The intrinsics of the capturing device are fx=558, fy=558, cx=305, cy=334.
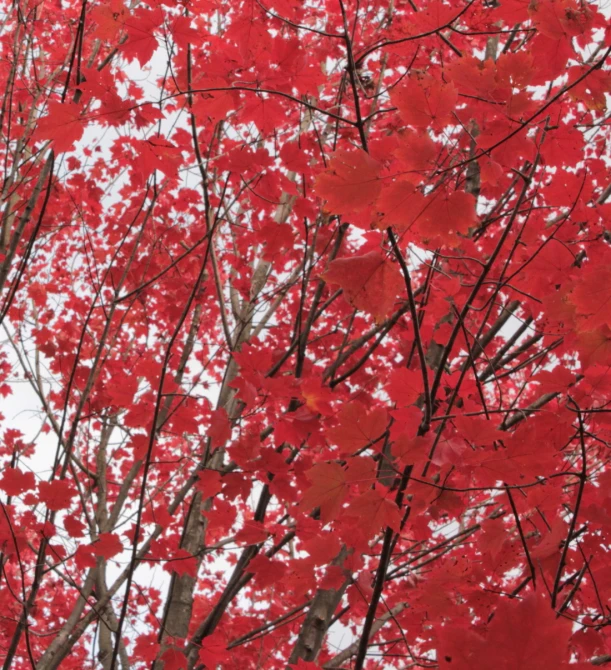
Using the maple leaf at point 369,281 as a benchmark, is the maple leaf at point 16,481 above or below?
above

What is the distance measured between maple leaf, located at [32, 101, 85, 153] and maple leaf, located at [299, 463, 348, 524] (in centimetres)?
105

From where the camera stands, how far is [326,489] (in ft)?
4.22

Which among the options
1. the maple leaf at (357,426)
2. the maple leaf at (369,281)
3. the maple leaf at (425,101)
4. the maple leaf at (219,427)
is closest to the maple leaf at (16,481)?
the maple leaf at (219,427)

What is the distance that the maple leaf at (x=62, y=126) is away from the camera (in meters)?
1.43

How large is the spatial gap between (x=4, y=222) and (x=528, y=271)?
2240mm

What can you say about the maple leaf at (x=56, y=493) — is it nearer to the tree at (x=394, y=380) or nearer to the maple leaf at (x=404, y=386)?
the tree at (x=394, y=380)

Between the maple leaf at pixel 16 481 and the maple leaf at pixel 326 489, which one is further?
the maple leaf at pixel 16 481

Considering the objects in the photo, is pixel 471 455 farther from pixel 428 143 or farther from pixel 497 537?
pixel 428 143

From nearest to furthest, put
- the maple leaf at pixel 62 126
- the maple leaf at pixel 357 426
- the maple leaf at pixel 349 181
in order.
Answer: the maple leaf at pixel 349 181 < the maple leaf at pixel 357 426 < the maple leaf at pixel 62 126

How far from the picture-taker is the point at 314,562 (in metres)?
1.79

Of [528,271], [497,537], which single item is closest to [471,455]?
[497,537]

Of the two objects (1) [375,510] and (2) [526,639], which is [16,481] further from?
(2) [526,639]

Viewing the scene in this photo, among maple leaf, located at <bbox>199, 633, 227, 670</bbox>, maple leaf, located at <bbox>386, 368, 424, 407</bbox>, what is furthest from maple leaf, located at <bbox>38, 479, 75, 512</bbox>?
maple leaf, located at <bbox>386, 368, 424, 407</bbox>

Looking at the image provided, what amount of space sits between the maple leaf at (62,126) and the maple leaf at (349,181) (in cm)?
74
